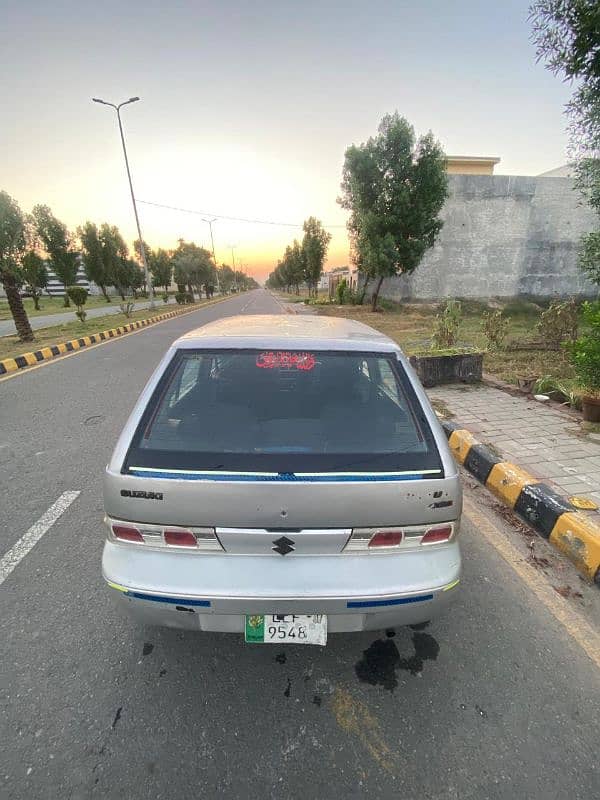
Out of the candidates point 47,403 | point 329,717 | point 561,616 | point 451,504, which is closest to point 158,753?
point 329,717

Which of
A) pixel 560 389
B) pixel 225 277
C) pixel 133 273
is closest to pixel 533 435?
pixel 560 389

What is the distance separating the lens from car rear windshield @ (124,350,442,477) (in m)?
1.58

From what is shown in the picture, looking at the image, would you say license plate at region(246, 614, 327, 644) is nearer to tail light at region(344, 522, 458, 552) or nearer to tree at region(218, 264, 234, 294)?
tail light at region(344, 522, 458, 552)

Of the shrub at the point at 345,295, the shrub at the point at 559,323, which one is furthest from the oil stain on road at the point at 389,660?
the shrub at the point at 345,295

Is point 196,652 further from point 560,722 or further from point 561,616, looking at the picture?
point 561,616

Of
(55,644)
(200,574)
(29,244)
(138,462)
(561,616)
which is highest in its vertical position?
(29,244)

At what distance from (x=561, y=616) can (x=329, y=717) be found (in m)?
1.47

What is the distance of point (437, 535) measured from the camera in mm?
1623

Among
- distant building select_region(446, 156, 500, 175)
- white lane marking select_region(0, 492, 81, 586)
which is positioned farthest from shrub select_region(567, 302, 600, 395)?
distant building select_region(446, 156, 500, 175)

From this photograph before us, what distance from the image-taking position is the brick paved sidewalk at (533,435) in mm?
3453

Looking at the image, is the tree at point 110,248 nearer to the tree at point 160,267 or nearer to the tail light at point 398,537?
the tree at point 160,267

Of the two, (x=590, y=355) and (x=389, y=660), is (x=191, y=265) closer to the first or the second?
(x=590, y=355)

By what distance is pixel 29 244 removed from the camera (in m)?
10.3

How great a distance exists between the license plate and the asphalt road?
14.1 inches
